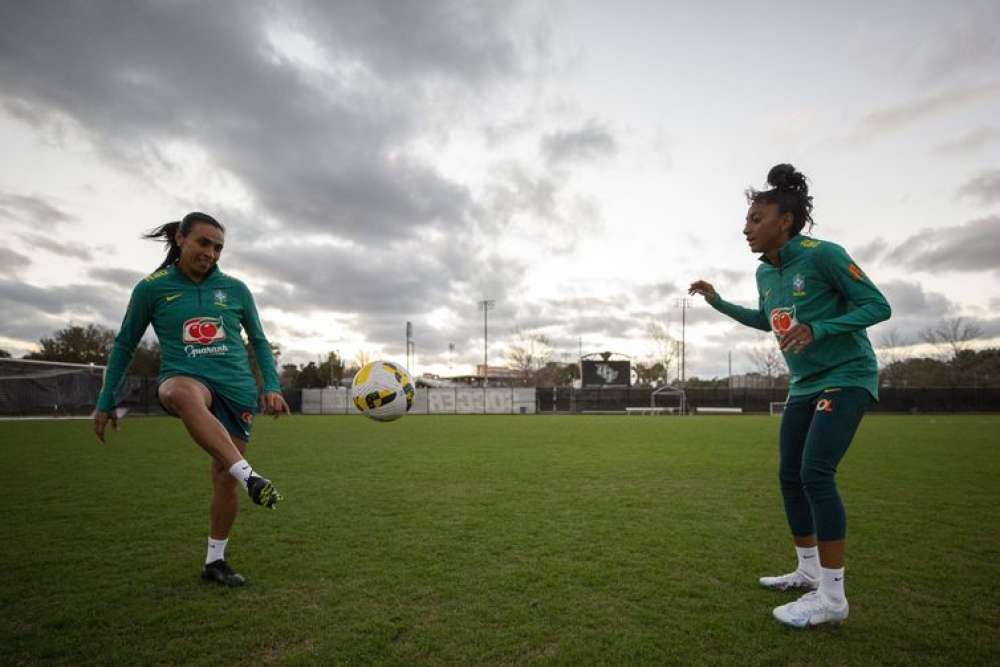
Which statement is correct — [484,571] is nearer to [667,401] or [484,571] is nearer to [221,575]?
[221,575]

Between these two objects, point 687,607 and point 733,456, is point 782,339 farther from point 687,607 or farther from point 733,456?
point 733,456

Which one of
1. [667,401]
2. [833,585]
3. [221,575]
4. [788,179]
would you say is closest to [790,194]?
[788,179]

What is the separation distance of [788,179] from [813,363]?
1221mm

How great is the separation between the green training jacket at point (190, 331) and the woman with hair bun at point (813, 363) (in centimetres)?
365

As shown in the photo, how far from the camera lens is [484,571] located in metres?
4.25

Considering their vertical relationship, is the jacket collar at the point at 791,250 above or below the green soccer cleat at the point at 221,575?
above

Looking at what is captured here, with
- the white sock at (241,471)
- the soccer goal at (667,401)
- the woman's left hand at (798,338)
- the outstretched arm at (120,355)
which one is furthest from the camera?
the soccer goal at (667,401)

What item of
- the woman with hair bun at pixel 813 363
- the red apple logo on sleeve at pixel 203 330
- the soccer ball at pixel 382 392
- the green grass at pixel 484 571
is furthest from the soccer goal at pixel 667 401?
the red apple logo on sleeve at pixel 203 330

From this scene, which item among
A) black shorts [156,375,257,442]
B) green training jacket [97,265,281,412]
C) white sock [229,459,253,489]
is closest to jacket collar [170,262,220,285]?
green training jacket [97,265,281,412]

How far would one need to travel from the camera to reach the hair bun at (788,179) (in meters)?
3.75

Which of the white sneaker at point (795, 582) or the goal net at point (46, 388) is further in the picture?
the goal net at point (46, 388)

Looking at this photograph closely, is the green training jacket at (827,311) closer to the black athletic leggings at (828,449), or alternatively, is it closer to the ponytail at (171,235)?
the black athletic leggings at (828,449)

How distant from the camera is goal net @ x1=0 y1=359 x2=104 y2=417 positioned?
23469mm

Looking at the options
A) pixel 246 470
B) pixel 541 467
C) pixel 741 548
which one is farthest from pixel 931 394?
pixel 246 470
